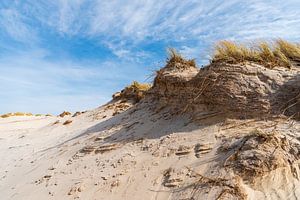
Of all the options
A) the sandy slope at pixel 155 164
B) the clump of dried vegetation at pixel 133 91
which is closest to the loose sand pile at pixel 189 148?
the sandy slope at pixel 155 164

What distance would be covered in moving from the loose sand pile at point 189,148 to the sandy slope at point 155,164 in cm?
1

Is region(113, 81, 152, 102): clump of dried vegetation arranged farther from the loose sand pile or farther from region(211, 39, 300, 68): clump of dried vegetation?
region(211, 39, 300, 68): clump of dried vegetation

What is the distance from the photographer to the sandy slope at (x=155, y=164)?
4.85 metres

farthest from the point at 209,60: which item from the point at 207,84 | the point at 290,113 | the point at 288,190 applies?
the point at 288,190

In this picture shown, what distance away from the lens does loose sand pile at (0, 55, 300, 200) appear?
4914 mm

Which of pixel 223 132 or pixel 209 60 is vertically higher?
pixel 209 60

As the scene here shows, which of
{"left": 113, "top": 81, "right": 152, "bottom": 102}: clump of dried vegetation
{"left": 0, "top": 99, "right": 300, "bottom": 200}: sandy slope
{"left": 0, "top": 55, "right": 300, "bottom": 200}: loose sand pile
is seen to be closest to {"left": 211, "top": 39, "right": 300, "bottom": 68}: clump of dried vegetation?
{"left": 0, "top": 55, "right": 300, "bottom": 200}: loose sand pile

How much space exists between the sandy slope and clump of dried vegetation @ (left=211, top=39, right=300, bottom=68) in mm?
1183

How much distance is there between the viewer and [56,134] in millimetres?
10297

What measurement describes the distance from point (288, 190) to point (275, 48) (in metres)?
2.96

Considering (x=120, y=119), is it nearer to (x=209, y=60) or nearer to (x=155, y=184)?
(x=209, y=60)

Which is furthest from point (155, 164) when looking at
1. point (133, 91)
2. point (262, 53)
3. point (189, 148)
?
point (133, 91)

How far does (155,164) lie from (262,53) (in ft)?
8.79

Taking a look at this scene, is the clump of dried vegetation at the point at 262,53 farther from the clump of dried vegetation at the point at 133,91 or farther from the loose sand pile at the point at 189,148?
the clump of dried vegetation at the point at 133,91
